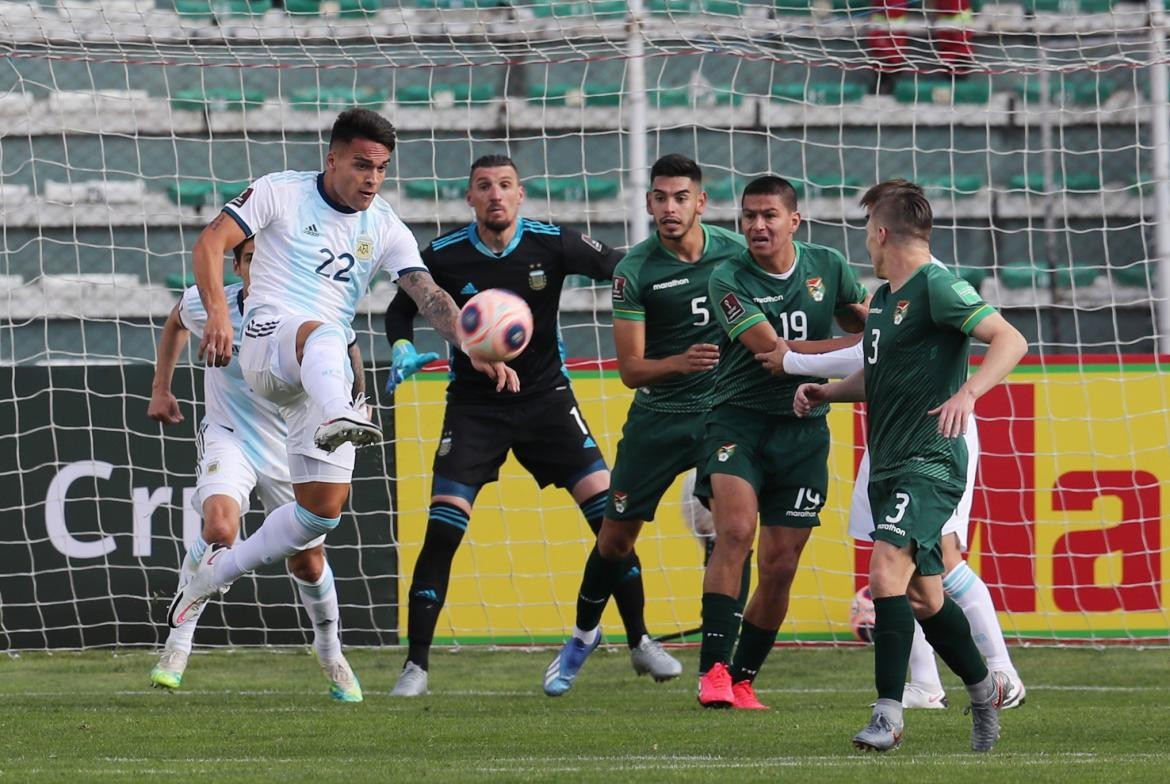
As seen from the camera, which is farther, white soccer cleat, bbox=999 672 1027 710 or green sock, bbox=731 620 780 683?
green sock, bbox=731 620 780 683

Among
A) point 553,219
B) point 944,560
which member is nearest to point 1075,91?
point 553,219

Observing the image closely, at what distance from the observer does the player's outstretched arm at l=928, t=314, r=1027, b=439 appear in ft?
16.6

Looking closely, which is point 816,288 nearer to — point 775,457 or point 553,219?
point 775,457

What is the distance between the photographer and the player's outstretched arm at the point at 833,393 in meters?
6.02

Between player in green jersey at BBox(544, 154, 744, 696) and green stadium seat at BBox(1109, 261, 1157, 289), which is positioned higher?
green stadium seat at BBox(1109, 261, 1157, 289)

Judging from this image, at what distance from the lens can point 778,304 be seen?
7.21 meters

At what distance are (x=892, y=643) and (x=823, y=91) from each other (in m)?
9.08

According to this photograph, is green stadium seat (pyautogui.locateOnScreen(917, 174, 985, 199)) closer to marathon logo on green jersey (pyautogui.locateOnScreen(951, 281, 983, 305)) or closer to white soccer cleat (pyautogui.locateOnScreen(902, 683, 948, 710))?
white soccer cleat (pyautogui.locateOnScreen(902, 683, 948, 710))

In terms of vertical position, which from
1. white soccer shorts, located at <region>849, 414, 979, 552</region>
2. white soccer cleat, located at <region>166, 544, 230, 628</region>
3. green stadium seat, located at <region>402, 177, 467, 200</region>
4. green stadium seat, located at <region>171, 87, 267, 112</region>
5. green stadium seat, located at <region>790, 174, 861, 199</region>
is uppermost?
green stadium seat, located at <region>171, 87, 267, 112</region>

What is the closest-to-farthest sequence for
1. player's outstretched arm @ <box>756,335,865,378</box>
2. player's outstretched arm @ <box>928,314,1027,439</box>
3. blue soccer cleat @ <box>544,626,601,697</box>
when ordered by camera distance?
player's outstretched arm @ <box>928,314,1027,439</box>, player's outstretched arm @ <box>756,335,865,378</box>, blue soccer cleat @ <box>544,626,601,697</box>

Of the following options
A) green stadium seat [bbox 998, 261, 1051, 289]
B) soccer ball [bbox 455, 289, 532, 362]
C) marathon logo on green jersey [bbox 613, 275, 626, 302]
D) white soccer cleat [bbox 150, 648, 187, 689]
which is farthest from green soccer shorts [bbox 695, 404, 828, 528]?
green stadium seat [bbox 998, 261, 1051, 289]

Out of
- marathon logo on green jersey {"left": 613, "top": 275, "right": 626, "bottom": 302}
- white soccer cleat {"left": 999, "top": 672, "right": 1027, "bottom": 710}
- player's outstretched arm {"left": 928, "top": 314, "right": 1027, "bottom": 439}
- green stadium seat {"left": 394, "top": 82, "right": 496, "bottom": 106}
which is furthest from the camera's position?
green stadium seat {"left": 394, "top": 82, "right": 496, "bottom": 106}

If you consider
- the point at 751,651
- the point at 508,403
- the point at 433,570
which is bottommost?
the point at 751,651

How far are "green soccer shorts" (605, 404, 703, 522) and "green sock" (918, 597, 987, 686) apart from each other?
7.71 ft
